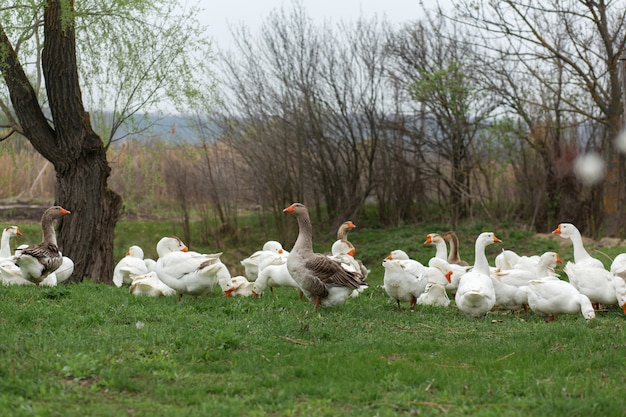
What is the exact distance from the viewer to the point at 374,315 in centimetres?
1045

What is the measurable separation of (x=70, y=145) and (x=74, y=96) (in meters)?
0.97

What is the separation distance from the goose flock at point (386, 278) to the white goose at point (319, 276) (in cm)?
1

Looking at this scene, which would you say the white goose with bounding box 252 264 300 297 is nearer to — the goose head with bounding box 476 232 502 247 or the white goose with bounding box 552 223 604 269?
the goose head with bounding box 476 232 502 247

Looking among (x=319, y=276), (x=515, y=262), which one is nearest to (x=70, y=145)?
(x=319, y=276)

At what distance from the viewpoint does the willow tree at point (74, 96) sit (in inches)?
570

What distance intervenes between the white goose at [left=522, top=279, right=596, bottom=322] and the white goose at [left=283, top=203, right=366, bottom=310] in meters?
2.38

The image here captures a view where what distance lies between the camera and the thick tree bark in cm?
1455

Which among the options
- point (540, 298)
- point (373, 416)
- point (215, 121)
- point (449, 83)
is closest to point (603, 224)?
point (449, 83)

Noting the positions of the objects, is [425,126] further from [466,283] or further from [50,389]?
[50,389]

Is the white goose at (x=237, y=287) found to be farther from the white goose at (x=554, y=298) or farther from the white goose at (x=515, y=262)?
the white goose at (x=554, y=298)

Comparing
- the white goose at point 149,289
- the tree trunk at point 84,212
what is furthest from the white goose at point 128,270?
the white goose at point 149,289

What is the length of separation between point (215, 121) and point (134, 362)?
19.5 m

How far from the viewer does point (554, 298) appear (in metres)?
10.2

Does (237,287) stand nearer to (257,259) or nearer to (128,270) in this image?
(257,259)
